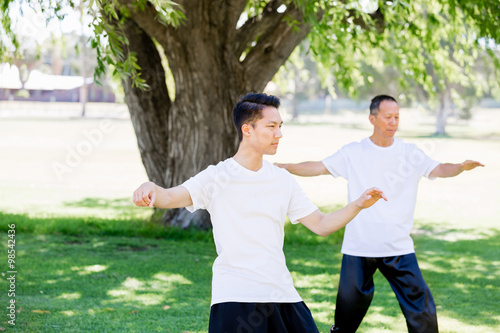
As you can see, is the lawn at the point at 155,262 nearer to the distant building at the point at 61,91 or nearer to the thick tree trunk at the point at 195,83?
the thick tree trunk at the point at 195,83

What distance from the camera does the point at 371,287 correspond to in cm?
524

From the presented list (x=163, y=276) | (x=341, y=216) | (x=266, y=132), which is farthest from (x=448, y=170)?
(x=163, y=276)

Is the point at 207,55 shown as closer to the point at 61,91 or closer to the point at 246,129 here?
the point at 246,129

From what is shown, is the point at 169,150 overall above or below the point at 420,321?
above

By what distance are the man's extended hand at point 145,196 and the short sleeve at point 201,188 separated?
289mm

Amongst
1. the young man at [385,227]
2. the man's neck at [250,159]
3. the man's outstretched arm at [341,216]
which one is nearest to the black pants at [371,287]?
the young man at [385,227]

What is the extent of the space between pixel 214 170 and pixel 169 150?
739 cm

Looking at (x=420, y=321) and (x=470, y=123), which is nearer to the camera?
(x=420, y=321)

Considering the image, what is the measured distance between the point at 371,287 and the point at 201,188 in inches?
85.0

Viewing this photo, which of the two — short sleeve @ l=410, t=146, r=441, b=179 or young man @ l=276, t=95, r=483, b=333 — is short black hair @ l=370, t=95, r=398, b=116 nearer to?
young man @ l=276, t=95, r=483, b=333

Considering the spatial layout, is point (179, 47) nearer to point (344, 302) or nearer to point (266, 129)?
point (344, 302)

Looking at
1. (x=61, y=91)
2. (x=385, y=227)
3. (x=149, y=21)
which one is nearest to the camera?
(x=385, y=227)

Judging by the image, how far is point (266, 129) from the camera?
3592 millimetres

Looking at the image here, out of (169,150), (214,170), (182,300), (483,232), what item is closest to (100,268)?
(182,300)
